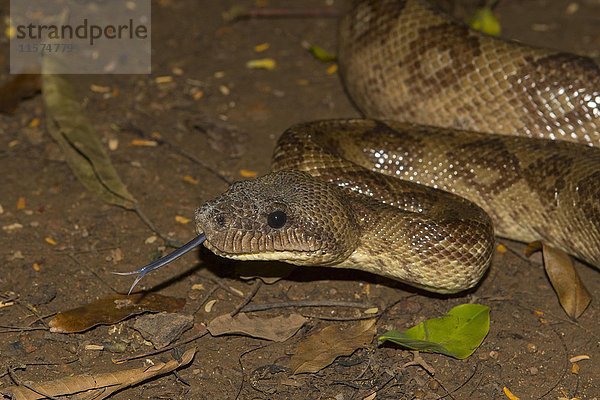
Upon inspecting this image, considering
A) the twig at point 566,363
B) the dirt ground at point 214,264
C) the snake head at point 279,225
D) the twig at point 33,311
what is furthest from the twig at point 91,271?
the twig at point 566,363

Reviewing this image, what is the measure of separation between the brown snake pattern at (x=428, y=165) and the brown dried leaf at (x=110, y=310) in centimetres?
66

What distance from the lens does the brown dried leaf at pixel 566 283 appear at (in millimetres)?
6438

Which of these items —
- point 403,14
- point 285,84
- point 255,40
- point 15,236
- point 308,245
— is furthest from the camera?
point 255,40

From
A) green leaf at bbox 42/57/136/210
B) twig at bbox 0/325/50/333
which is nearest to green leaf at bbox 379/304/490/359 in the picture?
twig at bbox 0/325/50/333

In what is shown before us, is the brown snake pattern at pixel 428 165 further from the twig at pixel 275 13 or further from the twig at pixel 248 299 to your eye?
the twig at pixel 275 13

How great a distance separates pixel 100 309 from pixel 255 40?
4627 millimetres

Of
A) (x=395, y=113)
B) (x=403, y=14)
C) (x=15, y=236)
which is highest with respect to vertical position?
(x=403, y=14)

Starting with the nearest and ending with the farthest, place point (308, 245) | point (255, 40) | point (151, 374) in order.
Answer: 1. point (151, 374)
2. point (308, 245)
3. point (255, 40)

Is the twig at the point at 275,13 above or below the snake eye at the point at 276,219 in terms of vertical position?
below

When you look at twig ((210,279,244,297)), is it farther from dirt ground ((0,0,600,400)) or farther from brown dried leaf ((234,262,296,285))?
brown dried leaf ((234,262,296,285))

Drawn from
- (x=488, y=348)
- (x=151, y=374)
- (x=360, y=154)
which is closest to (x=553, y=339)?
(x=488, y=348)

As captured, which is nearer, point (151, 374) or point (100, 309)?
point (151, 374)

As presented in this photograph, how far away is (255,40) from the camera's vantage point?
32.6 feet

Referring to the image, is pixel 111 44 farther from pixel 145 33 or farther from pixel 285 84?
pixel 285 84
